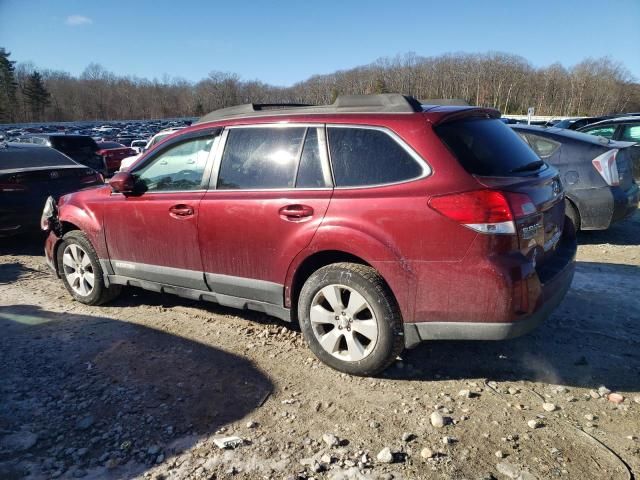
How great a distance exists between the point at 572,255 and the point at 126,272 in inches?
149

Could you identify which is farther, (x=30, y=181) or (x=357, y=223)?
(x=30, y=181)

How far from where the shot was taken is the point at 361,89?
4333 inches

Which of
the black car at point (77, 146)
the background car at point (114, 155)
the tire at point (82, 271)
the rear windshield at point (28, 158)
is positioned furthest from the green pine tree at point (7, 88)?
the tire at point (82, 271)

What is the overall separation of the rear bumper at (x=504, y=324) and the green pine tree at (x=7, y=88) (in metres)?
104

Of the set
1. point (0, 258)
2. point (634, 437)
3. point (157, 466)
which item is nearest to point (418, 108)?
point (634, 437)

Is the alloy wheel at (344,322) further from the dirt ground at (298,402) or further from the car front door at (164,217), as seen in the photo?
the car front door at (164,217)

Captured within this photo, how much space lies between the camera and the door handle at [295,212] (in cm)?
320

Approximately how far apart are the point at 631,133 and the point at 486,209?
8480 mm

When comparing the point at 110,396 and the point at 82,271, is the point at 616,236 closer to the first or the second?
the point at 110,396

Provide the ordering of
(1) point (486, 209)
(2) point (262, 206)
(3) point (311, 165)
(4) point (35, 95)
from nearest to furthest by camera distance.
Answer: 1. (1) point (486, 209)
2. (3) point (311, 165)
3. (2) point (262, 206)
4. (4) point (35, 95)

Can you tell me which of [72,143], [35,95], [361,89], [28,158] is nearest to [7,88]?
[35,95]

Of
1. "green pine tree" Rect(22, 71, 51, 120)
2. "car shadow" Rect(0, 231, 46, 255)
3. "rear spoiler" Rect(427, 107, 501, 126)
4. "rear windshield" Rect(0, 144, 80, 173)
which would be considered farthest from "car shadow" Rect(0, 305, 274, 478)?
"green pine tree" Rect(22, 71, 51, 120)

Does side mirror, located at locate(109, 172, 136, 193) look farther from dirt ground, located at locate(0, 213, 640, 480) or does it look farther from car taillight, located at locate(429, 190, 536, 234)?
car taillight, located at locate(429, 190, 536, 234)

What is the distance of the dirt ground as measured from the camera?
237 centimetres
